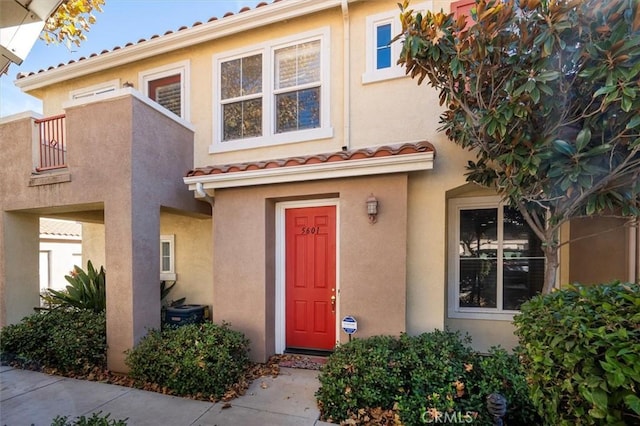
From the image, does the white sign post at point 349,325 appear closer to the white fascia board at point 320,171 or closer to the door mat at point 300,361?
the door mat at point 300,361

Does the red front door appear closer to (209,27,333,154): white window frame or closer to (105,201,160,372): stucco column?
(209,27,333,154): white window frame

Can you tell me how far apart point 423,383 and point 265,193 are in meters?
3.92

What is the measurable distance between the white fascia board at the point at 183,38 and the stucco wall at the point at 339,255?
3.55 m

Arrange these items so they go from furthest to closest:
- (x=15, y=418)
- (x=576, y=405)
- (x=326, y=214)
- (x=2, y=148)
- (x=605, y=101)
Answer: (x=2, y=148), (x=326, y=214), (x=15, y=418), (x=605, y=101), (x=576, y=405)

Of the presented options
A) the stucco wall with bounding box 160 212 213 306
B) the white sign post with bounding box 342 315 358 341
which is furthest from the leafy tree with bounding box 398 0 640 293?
the stucco wall with bounding box 160 212 213 306

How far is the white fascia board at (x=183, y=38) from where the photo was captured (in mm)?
5934

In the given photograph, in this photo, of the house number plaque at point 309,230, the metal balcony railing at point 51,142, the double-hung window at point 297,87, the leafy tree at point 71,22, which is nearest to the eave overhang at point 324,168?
the house number plaque at point 309,230

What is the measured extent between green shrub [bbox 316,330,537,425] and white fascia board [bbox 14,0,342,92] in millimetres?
6245

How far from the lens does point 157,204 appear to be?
227 inches

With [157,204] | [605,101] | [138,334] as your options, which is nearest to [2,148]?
[157,204]

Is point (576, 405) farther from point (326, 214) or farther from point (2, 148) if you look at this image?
point (2, 148)

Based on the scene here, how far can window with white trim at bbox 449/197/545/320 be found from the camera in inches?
223

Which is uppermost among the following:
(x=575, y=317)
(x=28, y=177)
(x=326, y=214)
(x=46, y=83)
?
(x=46, y=83)

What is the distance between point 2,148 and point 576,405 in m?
9.76
